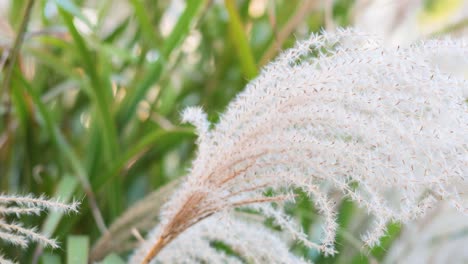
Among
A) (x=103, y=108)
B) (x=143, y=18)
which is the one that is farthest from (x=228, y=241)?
(x=143, y=18)

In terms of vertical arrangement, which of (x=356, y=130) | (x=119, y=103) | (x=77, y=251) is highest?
(x=119, y=103)

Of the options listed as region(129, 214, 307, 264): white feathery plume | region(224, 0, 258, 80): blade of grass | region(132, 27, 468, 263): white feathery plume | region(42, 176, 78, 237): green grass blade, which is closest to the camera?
region(132, 27, 468, 263): white feathery plume

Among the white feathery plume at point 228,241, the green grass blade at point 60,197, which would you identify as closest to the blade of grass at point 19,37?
the green grass blade at point 60,197

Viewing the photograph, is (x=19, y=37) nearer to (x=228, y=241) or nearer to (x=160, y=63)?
(x=160, y=63)

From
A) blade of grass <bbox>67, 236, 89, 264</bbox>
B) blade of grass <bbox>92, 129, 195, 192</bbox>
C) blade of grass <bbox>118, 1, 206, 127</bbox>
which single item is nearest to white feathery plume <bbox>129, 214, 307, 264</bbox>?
blade of grass <bbox>67, 236, 89, 264</bbox>

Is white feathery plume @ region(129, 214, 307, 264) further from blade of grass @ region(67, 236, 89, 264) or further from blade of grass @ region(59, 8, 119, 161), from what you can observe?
blade of grass @ region(59, 8, 119, 161)

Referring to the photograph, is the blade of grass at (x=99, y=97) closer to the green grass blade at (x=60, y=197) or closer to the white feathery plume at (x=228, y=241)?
the green grass blade at (x=60, y=197)
